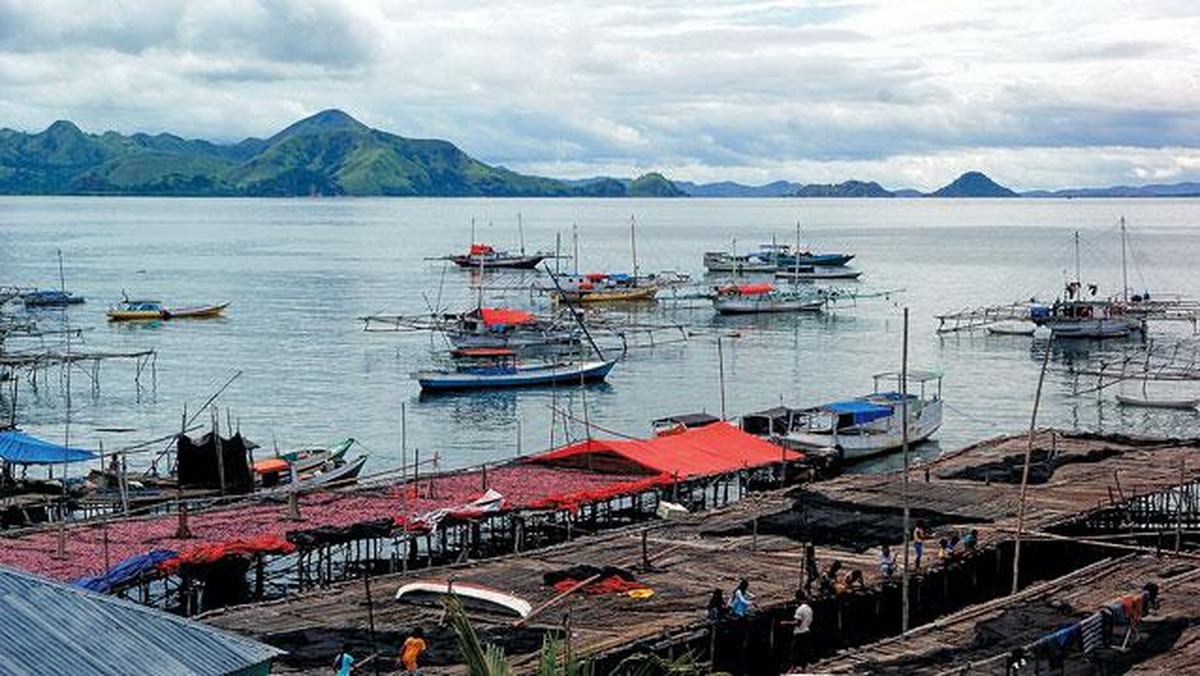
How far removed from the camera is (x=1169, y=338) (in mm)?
107875

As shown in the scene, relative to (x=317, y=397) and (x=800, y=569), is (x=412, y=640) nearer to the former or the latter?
(x=800, y=569)

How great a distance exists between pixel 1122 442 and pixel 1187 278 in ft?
431

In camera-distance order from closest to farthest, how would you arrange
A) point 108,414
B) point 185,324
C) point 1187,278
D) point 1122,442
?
point 1122,442
point 108,414
point 185,324
point 1187,278

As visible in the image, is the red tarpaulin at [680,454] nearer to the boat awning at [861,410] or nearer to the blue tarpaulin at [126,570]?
the boat awning at [861,410]

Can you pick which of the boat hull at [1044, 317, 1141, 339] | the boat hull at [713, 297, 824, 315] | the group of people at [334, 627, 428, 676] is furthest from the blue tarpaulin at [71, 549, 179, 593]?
the boat hull at [713, 297, 824, 315]

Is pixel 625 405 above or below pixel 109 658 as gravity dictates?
below

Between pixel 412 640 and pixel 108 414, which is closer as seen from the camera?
pixel 412 640

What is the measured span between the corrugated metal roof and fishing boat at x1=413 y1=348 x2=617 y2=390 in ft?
207

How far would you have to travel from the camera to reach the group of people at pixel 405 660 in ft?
89.1

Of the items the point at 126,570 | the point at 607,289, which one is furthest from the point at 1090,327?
the point at 126,570

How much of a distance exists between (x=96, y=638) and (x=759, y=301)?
4373 inches

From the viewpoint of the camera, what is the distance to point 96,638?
717 inches

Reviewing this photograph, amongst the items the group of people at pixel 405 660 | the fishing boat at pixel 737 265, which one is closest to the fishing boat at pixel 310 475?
the group of people at pixel 405 660

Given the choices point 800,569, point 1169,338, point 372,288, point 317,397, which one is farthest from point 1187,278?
point 800,569
